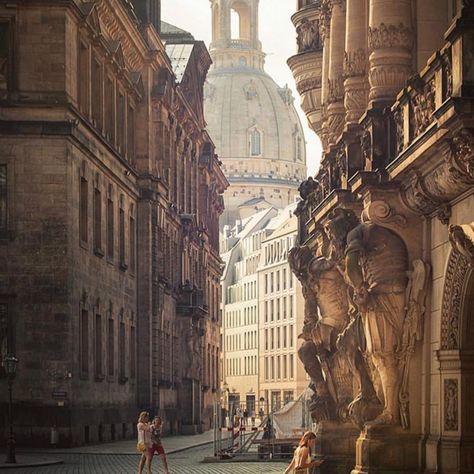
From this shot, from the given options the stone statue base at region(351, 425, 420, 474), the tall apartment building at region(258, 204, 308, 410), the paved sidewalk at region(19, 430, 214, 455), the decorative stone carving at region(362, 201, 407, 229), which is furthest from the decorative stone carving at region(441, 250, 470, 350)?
the tall apartment building at region(258, 204, 308, 410)

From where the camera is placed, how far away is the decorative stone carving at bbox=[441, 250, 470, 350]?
84.5 feet

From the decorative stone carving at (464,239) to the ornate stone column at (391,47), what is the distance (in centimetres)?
588

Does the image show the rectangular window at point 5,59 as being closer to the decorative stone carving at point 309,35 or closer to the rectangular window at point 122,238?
the decorative stone carving at point 309,35

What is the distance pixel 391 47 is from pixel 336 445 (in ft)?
29.0

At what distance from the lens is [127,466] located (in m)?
49.7

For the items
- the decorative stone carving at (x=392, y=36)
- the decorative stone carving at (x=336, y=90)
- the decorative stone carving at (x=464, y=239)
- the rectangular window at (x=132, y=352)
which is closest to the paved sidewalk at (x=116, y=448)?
the rectangular window at (x=132, y=352)

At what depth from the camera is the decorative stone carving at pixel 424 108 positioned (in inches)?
993

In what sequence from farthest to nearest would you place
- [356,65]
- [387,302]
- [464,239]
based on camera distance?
[356,65]
[387,302]
[464,239]

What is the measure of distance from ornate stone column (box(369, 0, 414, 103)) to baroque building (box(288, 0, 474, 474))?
22 millimetres

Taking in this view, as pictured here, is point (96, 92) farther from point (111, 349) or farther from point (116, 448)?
point (116, 448)

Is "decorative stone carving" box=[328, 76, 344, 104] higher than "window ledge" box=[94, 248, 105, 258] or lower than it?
higher

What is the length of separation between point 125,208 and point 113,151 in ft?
18.0

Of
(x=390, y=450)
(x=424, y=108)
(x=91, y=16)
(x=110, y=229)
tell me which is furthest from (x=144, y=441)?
(x=110, y=229)

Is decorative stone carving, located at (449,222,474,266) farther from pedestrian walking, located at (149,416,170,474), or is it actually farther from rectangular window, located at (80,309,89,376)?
rectangular window, located at (80,309,89,376)
